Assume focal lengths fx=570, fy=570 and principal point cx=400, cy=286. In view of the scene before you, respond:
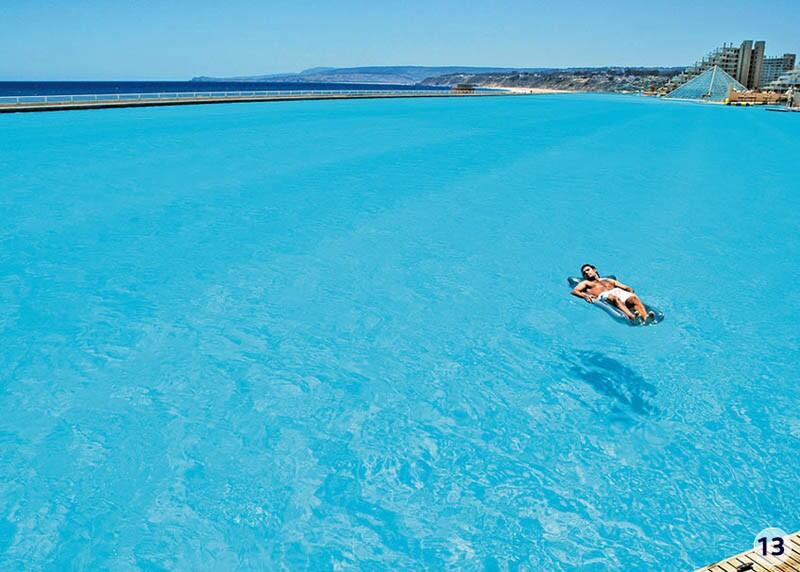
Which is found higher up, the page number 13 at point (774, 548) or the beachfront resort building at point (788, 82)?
the beachfront resort building at point (788, 82)

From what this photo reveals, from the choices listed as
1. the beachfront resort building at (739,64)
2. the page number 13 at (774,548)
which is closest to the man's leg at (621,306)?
the page number 13 at (774,548)

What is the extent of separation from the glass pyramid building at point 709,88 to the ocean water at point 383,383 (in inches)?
4348

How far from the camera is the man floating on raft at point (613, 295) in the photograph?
19.2ft

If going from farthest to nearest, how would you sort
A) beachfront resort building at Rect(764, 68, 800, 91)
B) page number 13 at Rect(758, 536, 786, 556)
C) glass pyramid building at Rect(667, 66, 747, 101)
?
glass pyramid building at Rect(667, 66, 747, 101) → beachfront resort building at Rect(764, 68, 800, 91) → page number 13 at Rect(758, 536, 786, 556)

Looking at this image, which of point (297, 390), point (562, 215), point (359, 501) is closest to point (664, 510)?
point (359, 501)

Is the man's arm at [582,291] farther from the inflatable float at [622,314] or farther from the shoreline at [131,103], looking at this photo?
the shoreline at [131,103]

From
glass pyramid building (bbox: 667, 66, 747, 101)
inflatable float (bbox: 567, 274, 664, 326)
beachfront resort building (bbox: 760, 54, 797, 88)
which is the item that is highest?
beachfront resort building (bbox: 760, 54, 797, 88)

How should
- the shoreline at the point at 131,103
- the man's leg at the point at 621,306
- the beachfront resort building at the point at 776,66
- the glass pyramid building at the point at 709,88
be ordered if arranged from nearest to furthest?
1. the man's leg at the point at 621,306
2. the shoreline at the point at 131,103
3. the glass pyramid building at the point at 709,88
4. the beachfront resort building at the point at 776,66

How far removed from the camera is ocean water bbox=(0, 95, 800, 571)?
4684mm

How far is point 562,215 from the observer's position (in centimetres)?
1478

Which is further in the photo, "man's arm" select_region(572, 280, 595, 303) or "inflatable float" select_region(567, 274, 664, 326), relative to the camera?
"man's arm" select_region(572, 280, 595, 303)

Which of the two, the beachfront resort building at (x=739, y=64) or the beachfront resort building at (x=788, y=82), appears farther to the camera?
the beachfront resort building at (x=739, y=64)

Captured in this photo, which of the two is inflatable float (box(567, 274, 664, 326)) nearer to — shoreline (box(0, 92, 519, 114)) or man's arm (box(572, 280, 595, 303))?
man's arm (box(572, 280, 595, 303))

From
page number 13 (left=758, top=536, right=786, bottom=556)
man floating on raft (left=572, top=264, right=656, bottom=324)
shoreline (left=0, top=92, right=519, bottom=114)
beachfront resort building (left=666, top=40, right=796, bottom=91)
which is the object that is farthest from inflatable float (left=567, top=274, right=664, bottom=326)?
beachfront resort building (left=666, top=40, right=796, bottom=91)
